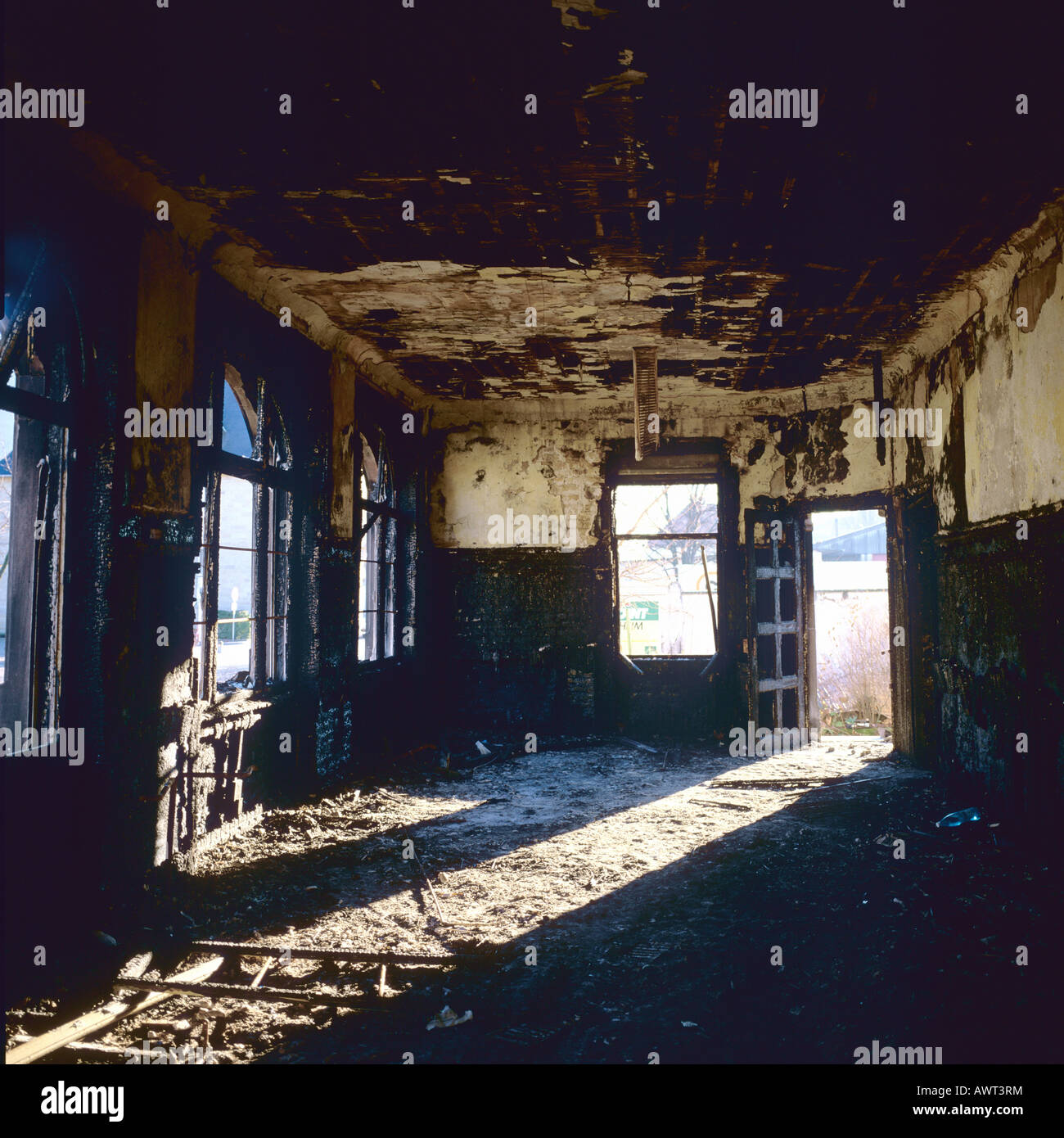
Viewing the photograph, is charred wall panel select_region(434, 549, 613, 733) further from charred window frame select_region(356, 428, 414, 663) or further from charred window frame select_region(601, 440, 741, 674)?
charred window frame select_region(356, 428, 414, 663)

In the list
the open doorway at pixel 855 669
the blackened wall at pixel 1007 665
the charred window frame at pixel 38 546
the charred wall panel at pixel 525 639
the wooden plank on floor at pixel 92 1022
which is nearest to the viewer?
the wooden plank on floor at pixel 92 1022

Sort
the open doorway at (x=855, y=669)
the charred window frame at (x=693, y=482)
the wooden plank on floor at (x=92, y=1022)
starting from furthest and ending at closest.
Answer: the open doorway at (x=855, y=669)
the charred window frame at (x=693, y=482)
the wooden plank on floor at (x=92, y=1022)

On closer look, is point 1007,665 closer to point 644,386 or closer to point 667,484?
point 644,386

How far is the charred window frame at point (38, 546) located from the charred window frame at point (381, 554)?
3445mm

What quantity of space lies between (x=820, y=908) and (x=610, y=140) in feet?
11.8

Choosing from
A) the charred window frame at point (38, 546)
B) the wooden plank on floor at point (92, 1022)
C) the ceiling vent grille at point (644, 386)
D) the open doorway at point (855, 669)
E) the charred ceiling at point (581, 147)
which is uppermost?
the charred ceiling at point (581, 147)

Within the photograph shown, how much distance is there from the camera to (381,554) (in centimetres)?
759

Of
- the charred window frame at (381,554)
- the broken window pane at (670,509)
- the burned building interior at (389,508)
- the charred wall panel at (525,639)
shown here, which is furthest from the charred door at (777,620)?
the broken window pane at (670,509)

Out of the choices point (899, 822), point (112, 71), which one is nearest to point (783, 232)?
point (112, 71)

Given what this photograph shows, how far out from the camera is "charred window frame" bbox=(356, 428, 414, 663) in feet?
23.9

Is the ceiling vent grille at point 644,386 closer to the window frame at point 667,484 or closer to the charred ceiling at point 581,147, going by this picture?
the charred ceiling at point 581,147

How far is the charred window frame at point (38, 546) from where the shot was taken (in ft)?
11.6

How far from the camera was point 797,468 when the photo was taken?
799cm
